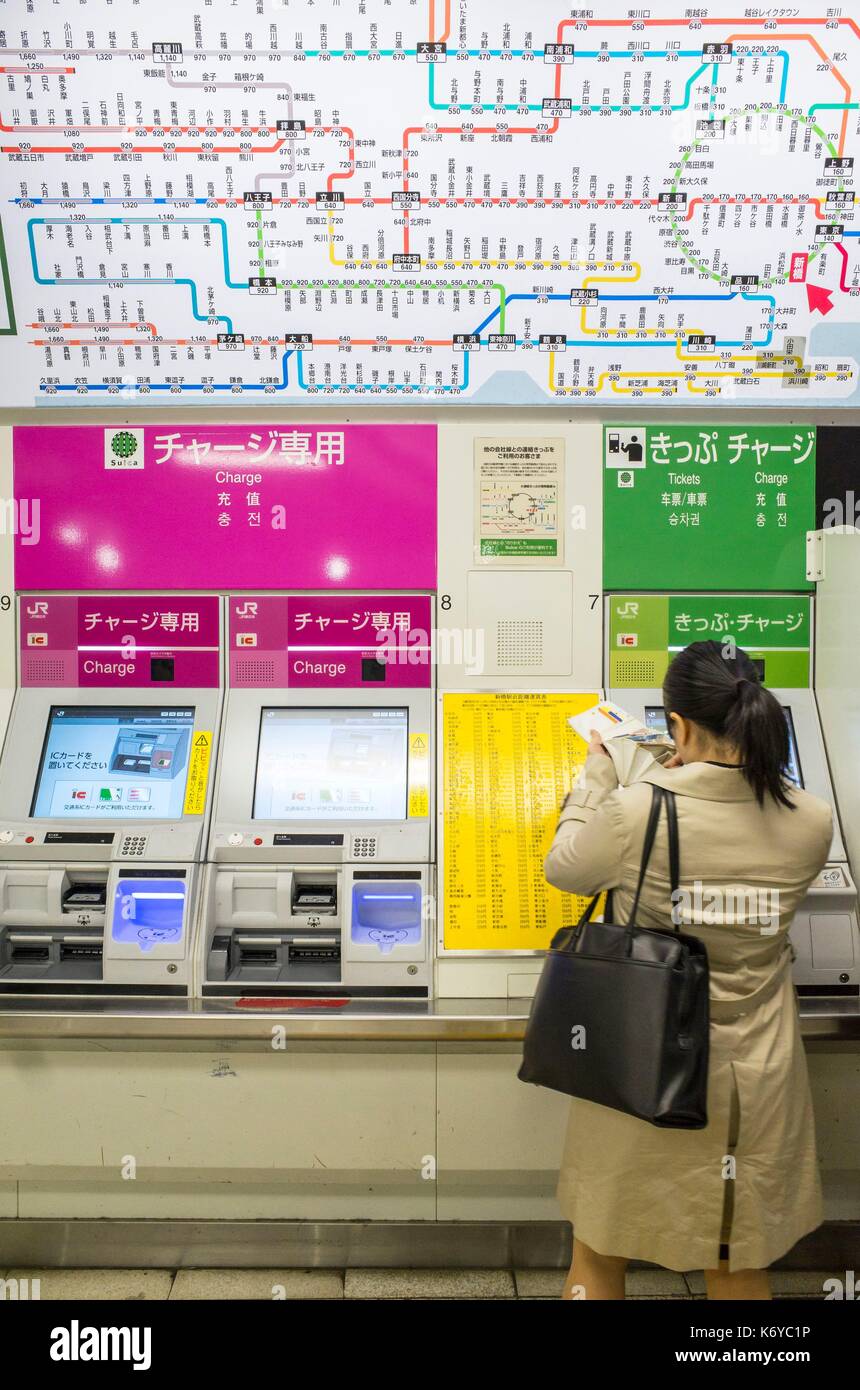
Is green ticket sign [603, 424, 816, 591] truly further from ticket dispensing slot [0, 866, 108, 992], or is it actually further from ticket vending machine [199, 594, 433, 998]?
ticket dispensing slot [0, 866, 108, 992]

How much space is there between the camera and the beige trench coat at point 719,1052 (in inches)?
73.5

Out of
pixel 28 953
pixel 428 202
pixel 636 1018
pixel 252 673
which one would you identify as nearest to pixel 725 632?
pixel 636 1018

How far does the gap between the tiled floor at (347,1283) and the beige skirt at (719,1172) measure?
80 centimetres

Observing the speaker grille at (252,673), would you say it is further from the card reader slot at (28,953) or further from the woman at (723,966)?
the woman at (723,966)

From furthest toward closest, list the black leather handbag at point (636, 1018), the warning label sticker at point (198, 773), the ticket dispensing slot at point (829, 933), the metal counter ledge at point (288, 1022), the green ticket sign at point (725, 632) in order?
the green ticket sign at point (725, 632), the warning label sticker at point (198, 773), the ticket dispensing slot at point (829, 933), the metal counter ledge at point (288, 1022), the black leather handbag at point (636, 1018)

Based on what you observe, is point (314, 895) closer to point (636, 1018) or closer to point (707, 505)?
point (636, 1018)

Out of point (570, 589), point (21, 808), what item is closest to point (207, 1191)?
point (21, 808)

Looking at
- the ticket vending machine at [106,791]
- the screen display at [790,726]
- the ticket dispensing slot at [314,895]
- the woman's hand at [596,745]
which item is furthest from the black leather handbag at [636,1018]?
the ticket vending machine at [106,791]

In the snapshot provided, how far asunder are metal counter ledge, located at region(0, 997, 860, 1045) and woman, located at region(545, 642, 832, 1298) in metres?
0.53

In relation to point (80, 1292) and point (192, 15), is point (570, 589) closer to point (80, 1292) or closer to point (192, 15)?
point (192, 15)

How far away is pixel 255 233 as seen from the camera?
285 cm

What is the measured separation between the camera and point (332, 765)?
2.77 m

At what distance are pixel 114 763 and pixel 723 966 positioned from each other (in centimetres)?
191

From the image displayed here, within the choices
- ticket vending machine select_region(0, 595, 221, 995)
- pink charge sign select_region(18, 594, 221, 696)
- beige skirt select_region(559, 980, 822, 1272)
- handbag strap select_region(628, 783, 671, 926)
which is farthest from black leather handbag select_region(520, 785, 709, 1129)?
pink charge sign select_region(18, 594, 221, 696)
